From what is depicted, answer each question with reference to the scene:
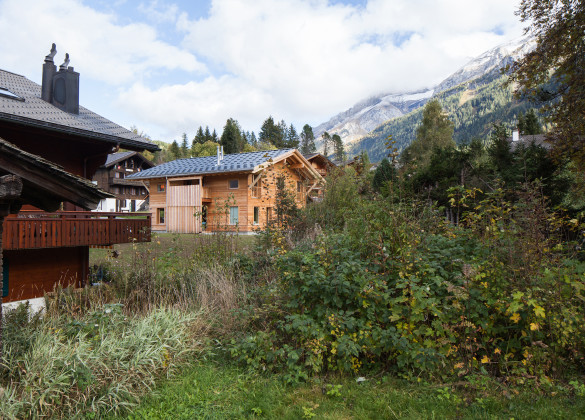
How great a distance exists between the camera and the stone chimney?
1073cm

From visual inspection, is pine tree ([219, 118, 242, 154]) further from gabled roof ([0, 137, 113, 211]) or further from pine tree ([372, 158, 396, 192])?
gabled roof ([0, 137, 113, 211])

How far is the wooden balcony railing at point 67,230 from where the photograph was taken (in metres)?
6.99

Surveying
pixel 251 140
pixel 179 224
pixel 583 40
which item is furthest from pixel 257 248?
pixel 251 140

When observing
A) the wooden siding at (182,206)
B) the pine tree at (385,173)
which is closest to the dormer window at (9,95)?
the pine tree at (385,173)

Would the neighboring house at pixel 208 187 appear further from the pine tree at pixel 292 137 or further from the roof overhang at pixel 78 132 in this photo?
the pine tree at pixel 292 137

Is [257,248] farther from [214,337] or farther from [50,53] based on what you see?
[50,53]

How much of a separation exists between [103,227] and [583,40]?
12.9 metres

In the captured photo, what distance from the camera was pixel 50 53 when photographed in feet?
38.0

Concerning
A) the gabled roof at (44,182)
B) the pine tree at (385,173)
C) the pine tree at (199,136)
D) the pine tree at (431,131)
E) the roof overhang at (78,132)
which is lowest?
the gabled roof at (44,182)

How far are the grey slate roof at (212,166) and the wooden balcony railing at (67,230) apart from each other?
39.7 feet

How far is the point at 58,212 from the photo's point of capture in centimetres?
805

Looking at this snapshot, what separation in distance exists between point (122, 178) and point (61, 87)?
96.0ft

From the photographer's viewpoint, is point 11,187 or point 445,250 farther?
point 445,250

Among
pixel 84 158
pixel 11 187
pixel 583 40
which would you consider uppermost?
pixel 583 40
